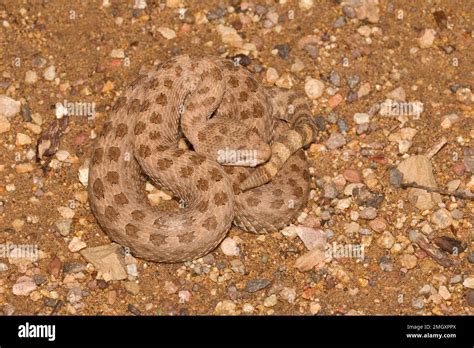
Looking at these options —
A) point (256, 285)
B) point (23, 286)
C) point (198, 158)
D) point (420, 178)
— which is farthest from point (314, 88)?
point (23, 286)

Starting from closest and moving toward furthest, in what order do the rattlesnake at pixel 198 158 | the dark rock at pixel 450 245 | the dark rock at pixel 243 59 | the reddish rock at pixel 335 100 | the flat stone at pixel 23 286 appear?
the flat stone at pixel 23 286, the rattlesnake at pixel 198 158, the dark rock at pixel 450 245, the reddish rock at pixel 335 100, the dark rock at pixel 243 59

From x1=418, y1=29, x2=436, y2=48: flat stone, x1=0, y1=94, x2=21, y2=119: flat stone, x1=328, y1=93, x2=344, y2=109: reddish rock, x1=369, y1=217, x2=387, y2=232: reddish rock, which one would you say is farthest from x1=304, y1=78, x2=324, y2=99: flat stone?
x1=0, y1=94, x2=21, y2=119: flat stone

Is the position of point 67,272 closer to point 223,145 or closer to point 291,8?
point 223,145

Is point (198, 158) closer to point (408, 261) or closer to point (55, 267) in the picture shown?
point (55, 267)

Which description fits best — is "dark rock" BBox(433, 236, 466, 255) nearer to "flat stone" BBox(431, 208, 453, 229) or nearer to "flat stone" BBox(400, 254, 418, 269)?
"flat stone" BBox(431, 208, 453, 229)

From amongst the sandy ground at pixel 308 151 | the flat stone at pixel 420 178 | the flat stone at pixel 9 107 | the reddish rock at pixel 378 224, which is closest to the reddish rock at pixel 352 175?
the sandy ground at pixel 308 151

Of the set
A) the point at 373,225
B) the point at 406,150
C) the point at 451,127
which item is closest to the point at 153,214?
the point at 373,225

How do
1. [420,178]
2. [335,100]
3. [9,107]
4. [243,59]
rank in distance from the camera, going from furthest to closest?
[243,59], [335,100], [9,107], [420,178]

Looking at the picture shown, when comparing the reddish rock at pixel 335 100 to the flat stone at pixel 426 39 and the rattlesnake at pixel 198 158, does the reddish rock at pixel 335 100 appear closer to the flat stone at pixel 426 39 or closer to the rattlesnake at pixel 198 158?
the rattlesnake at pixel 198 158
